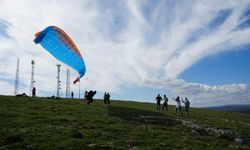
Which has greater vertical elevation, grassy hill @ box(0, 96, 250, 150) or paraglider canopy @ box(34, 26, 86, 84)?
paraglider canopy @ box(34, 26, 86, 84)

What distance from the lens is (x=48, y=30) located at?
46500 mm

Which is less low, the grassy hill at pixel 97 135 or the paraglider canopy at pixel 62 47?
the paraglider canopy at pixel 62 47

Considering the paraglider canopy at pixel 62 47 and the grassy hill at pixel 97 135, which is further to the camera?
the paraglider canopy at pixel 62 47

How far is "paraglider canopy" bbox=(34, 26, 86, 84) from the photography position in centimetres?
4706

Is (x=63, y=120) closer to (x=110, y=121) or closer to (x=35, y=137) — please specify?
(x=110, y=121)

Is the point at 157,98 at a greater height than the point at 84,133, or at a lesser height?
greater

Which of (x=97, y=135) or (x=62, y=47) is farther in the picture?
(x=62, y=47)

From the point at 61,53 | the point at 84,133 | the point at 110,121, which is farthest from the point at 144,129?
the point at 61,53

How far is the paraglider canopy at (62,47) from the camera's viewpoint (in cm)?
4706

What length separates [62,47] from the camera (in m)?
47.8

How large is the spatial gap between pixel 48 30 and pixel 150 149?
2943 centimetres

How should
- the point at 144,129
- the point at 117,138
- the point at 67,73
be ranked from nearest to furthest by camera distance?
the point at 117,138 < the point at 144,129 < the point at 67,73

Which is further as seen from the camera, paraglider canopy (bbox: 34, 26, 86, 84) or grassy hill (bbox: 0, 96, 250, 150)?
paraglider canopy (bbox: 34, 26, 86, 84)

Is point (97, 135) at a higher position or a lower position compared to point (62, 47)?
lower
